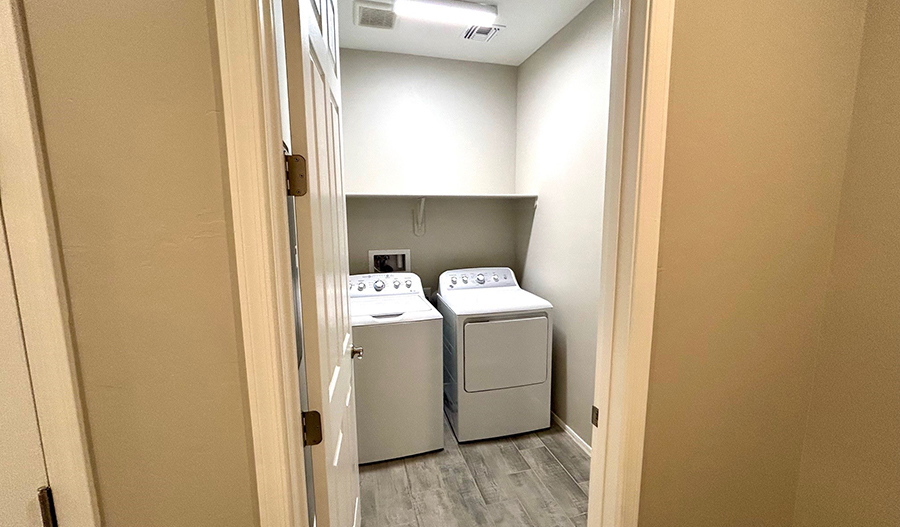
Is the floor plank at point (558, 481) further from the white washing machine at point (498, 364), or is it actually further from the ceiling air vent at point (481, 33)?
the ceiling air vent at point (481, 33)

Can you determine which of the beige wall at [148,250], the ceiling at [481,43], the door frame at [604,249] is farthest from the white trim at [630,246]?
the ceiling at [481,43]

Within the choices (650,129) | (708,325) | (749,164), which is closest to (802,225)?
(749,164)

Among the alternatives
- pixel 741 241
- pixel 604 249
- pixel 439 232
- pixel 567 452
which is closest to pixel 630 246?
pixel 604 249

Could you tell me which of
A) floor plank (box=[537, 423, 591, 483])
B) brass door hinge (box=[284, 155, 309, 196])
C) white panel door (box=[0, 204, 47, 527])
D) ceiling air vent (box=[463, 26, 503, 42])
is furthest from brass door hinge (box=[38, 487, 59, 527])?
ceiling air vent (box=[463, 26, 503, 42])

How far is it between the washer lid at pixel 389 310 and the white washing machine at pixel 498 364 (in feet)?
0.65

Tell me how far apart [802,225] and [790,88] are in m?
0.35

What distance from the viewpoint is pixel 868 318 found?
0.97 meters

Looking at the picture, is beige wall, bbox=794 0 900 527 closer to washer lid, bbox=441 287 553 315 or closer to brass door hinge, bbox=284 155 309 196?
brass door hinge, bbox=284 155 309 196

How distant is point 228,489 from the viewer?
2.22 ft

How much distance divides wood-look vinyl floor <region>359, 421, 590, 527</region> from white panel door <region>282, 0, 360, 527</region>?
0.67 meters

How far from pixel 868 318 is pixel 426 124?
8.60 ft

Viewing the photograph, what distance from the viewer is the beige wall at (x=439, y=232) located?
286 cm

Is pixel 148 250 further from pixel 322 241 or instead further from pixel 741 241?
pixel 741 241

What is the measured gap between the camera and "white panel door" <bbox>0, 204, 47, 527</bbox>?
1.78 ft
